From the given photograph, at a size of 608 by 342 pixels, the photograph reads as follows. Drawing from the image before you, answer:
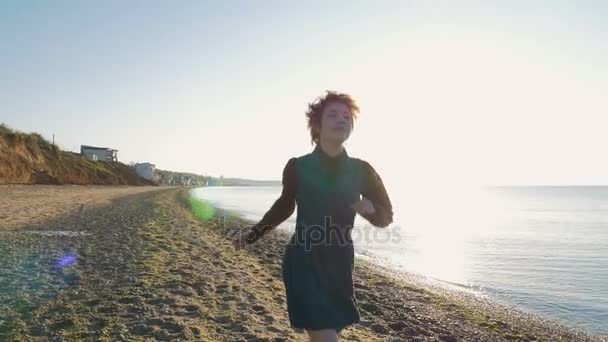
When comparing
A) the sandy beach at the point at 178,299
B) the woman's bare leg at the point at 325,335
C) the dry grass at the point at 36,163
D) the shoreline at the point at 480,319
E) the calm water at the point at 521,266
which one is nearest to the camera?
the woman's bare leg at the point at 325,335

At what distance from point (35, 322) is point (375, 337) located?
4.81 meters

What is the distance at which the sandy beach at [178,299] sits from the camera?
19.3 ft

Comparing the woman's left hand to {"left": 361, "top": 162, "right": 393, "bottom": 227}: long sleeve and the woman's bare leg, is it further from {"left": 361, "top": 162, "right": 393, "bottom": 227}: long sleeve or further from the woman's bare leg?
the woman's bare leg

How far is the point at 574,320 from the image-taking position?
11258mm

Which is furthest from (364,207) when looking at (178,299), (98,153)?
(98,153)

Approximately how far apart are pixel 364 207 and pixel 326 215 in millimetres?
308

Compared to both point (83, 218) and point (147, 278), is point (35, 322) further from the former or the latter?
point (83, 218)

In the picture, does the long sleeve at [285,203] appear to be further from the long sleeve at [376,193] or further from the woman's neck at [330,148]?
the long sleeve at [376,193]

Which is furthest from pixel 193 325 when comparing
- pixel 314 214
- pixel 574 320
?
pixel 574 320

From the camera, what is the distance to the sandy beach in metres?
5.89

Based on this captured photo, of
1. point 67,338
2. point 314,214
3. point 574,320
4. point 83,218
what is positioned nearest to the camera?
point 314,214

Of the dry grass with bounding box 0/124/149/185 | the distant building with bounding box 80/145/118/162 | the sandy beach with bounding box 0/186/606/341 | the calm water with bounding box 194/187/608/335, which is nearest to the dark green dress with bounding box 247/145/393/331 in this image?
the sandy beach with bounding box 0/186/606/341

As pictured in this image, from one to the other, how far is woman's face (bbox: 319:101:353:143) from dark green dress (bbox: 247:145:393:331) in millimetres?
145

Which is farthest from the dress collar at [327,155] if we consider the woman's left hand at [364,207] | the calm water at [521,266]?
the calm water at [521,266]
